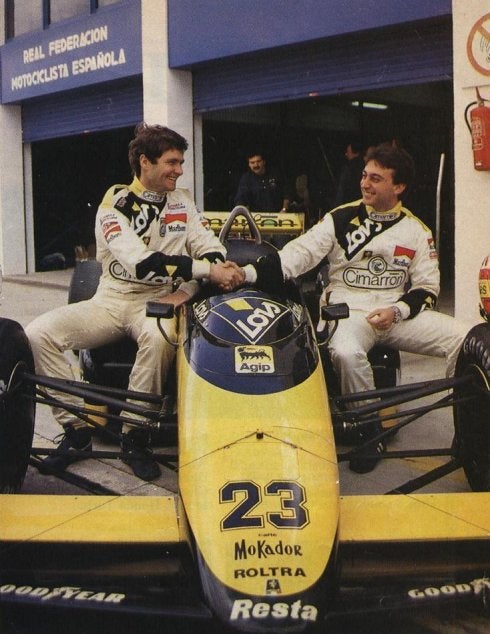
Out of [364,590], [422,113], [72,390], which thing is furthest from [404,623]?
[422,113]

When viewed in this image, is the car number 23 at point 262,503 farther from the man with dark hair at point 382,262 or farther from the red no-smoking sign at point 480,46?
the red no-smoking sign at point 480,46

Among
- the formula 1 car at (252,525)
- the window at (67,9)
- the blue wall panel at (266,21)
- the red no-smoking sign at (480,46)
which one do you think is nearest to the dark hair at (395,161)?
the formula 1 car at (252,525)

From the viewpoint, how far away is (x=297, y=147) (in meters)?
15.3

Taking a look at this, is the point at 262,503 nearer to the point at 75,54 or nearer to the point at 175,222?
the point at 175,222

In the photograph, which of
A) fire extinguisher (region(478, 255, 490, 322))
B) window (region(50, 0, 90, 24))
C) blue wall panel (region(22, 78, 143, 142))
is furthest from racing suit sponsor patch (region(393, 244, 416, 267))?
window (region(50, 0, 90, 24))

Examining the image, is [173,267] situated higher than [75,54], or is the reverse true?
[75,54]

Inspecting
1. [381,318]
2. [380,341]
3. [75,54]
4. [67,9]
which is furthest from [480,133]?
[67,9]

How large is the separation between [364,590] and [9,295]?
10.3 m

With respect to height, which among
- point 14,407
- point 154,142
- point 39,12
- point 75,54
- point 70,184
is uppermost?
point 39,12

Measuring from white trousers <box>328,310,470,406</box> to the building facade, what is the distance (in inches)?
101

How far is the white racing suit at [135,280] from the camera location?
13.6ft

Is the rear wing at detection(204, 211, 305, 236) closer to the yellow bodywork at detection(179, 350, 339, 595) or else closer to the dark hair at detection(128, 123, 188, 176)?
the dark hair at detection(128, 123, 188, 176)

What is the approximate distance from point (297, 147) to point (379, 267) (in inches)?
434

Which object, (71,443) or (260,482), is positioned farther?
(71,443)
